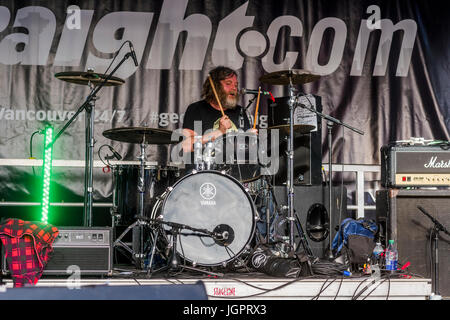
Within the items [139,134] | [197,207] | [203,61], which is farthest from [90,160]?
[203,61]

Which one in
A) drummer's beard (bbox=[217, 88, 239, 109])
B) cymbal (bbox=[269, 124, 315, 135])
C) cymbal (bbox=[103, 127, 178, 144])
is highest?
drummer's beard (bbox=[217, 88, 239, 109])

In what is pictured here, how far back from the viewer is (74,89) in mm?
6125

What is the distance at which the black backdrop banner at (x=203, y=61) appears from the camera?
6070 millimetres

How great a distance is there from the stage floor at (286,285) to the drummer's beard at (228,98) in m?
1.93

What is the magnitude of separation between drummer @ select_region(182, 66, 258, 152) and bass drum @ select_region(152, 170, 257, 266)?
2.64ft

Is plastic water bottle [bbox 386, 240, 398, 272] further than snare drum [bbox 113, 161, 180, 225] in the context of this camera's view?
No

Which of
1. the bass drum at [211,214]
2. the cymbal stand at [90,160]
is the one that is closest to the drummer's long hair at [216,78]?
the cymbal stand at [90,160]

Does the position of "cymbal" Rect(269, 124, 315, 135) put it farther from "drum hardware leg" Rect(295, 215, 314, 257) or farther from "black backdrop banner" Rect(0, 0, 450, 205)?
"black backdrop banner" Rect(0, 0, 450, 205)

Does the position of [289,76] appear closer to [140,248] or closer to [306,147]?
[306,147]

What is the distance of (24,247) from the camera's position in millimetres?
3955

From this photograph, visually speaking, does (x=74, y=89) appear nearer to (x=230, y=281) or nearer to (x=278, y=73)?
(x=278, y=73)

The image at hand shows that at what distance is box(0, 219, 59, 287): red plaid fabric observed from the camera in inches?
155

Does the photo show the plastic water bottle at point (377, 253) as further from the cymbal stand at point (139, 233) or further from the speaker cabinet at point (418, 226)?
the cymbal stand at point (139, 233)

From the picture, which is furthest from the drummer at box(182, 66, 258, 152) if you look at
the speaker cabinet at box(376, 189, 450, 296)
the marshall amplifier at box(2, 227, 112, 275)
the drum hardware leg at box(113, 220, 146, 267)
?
the speaker cabinet at box(376, 189, 450, 296)
